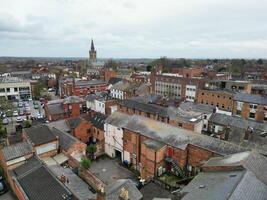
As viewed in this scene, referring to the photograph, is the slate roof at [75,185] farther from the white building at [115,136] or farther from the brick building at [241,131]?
the brick building at [241,131]

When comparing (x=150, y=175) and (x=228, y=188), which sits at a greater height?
(x=228, y=188)

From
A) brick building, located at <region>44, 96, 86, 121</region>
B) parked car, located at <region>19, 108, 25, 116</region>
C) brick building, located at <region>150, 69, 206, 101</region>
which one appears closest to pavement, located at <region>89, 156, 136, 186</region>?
brick building, located at <region>44, 96, 86, 121</region>

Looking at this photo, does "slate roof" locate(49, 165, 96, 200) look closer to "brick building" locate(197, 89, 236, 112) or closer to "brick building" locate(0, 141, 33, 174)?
"brick building" locate(0, 141, 33, 174)

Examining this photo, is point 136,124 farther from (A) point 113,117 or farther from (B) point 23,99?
(B) point 23,99

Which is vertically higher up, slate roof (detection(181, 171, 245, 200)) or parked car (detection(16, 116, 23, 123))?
slate roof (detection(181, 171, 245, 200))

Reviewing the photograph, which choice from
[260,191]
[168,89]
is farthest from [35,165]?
[168,89]

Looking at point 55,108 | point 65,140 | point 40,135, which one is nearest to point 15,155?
point 40,135
